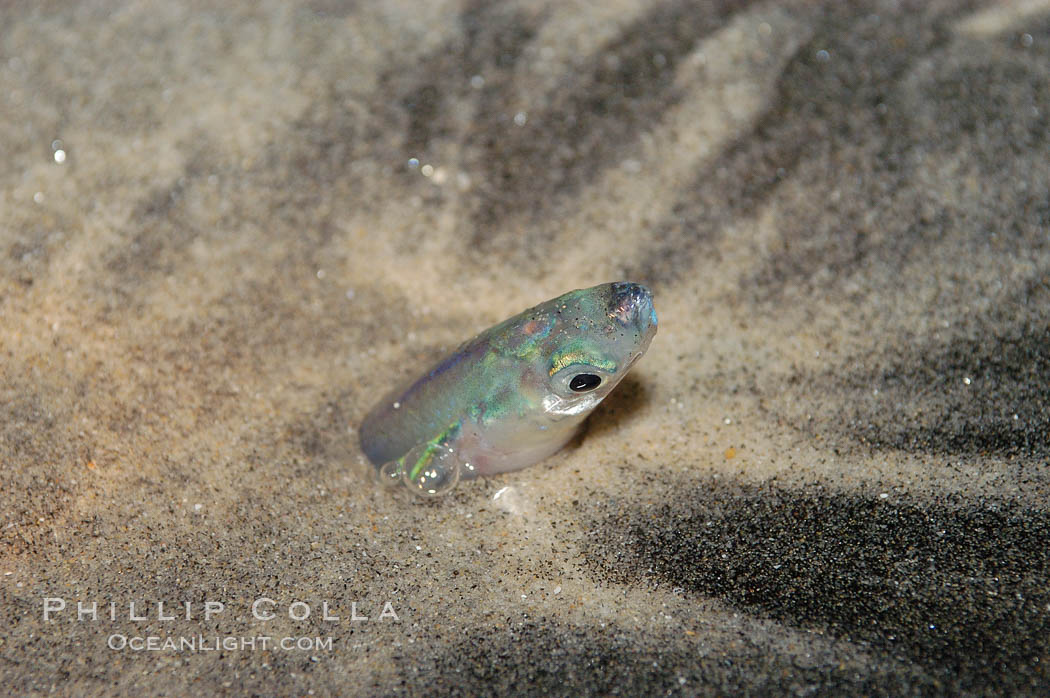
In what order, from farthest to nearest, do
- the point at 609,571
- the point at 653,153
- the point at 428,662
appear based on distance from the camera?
the point at 653,153 → the point at 609,571 → the point at 428,662

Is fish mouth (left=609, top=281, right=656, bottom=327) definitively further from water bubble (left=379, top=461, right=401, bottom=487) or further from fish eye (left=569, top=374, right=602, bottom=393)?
water bubble (left=379, top=461, right=401, bottom=487)

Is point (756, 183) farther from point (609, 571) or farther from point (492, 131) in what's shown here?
point (609, 571)

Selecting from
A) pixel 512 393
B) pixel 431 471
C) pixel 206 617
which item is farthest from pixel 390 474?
pixel 206 617

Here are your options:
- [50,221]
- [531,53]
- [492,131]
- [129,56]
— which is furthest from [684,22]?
[50,221]

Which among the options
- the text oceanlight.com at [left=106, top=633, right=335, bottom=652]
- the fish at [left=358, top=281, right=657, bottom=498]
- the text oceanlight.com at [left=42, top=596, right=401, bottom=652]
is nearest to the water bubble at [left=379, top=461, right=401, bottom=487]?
the fish at [left=358, top=281, right=657, bottom=498]

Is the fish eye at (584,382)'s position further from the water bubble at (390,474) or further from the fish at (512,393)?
the water bubble at (390,474)

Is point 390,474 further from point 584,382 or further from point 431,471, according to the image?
point 584,382

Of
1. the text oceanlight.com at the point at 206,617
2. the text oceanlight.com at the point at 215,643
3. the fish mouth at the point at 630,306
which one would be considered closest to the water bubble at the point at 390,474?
the text oceanlight.com at the point at 206,617
